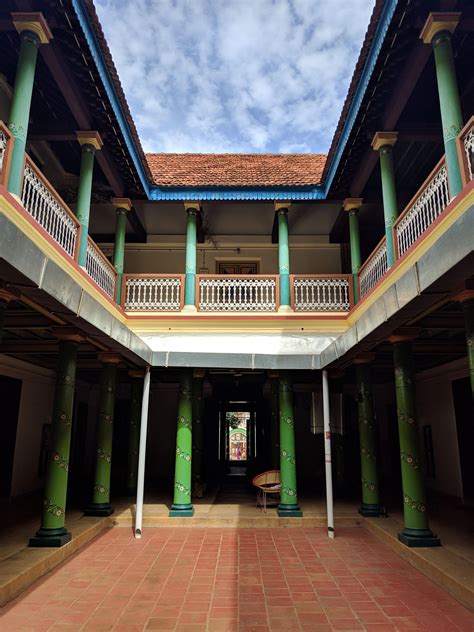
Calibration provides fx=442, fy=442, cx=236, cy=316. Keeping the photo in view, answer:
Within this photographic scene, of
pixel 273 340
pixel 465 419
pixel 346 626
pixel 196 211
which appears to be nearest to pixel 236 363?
pixel 273 340

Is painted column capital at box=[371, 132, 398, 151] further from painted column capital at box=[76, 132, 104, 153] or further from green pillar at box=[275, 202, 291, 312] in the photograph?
painted column capital at box=[76, 132, 104, 153]

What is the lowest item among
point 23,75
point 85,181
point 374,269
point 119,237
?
point 374,269

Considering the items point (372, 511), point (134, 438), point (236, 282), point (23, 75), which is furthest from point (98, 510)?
point (23, 75)

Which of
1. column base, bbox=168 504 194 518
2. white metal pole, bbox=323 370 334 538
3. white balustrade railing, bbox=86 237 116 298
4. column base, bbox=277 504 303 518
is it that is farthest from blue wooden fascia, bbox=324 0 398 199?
column base, bbox=168 504 194 518

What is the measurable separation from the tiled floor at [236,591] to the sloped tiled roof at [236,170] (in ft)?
22.6

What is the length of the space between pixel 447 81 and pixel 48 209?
5470mm

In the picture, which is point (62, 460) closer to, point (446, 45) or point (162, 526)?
point (162, 526)

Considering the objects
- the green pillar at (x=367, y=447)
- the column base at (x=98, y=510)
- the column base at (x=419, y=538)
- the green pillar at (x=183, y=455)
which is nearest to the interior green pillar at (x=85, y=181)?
the green pillar at (x=183, y=455)

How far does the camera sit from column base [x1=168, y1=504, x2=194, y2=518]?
7530 mm

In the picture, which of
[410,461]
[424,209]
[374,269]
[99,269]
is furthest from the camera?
[99,269]

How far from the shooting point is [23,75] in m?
5.44

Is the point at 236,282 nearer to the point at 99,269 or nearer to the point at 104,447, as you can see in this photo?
the point at 99,269

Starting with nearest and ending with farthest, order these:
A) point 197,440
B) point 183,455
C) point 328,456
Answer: point 328,456 → point 183,455 → point 197,440

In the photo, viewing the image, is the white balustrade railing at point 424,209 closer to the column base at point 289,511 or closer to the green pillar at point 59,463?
the column base at point 289,511
